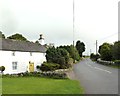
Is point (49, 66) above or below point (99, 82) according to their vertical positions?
above

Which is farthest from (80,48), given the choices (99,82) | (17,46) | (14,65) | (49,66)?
(99,82)

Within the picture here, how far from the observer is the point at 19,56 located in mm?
44906

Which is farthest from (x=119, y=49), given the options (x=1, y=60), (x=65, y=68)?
(x=1, y=60)

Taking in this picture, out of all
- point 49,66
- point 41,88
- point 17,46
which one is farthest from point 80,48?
point 41,88

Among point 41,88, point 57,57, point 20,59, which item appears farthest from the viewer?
point 57,57

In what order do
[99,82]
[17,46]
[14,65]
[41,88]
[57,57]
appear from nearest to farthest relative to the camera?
[41,88], [99,82], [14,65], [17,46], [57,57]

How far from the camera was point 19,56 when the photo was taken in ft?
147

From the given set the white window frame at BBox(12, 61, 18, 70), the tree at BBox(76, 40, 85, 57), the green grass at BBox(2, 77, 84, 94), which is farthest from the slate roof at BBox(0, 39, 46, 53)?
the tree at BBox(76, 40, 85, 57)

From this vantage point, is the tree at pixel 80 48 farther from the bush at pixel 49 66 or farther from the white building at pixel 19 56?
the bush at pixel 49 66

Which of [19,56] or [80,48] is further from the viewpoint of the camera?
[80,48]

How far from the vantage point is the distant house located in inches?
1617

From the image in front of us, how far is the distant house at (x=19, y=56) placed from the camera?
135 feet

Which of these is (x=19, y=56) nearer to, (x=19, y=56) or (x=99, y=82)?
(x=19, y=56)

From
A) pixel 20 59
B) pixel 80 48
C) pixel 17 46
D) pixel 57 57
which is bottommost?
pixel 20 59
